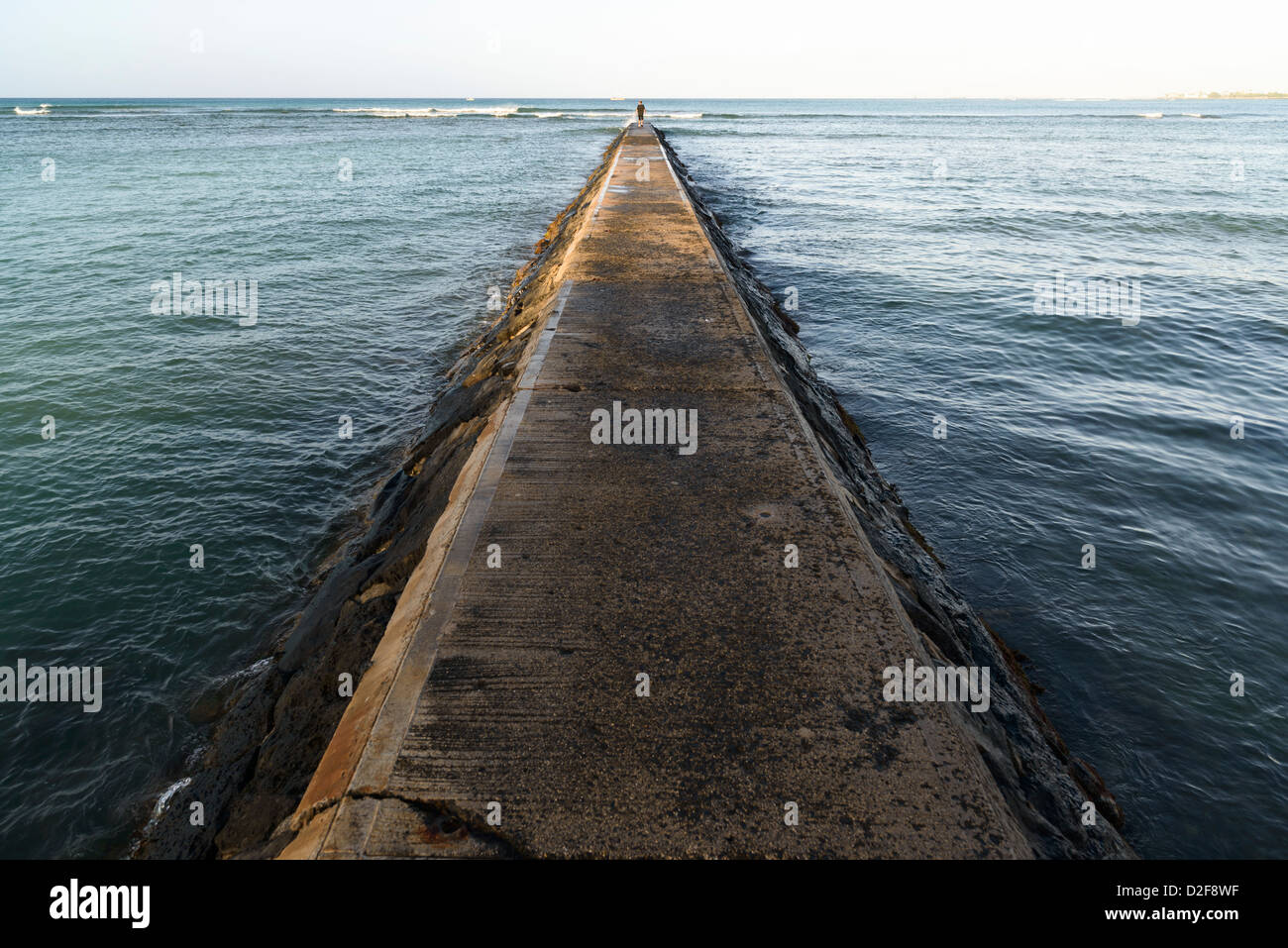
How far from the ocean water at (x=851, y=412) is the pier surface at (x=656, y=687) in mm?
2527

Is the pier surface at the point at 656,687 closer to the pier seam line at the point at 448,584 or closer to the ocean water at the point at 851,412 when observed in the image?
the pier seam line at the point at 448,584

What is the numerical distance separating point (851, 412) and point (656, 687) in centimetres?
770

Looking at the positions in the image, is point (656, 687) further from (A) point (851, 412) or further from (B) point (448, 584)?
(A) point (851, 412)

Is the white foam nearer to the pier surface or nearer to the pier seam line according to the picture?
the pier seam line

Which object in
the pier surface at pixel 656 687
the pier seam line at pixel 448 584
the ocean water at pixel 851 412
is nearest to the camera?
the pier surface at pixel 656 687

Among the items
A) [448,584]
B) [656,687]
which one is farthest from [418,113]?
[656,687]

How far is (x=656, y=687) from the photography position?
306cm

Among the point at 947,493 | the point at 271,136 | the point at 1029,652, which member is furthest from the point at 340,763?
the point at 271,136

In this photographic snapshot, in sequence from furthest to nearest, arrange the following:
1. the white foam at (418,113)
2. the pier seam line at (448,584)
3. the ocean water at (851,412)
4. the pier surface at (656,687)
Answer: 1. the white foam at (418,113)
2. the ocean water at (851,412)
3. the pier seam line at (448,584)
4. the pier surface at (656,687)

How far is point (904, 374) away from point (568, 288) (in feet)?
19.1

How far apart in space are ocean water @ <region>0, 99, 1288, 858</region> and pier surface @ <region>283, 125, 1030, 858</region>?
8.29 ft

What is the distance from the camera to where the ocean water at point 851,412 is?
195 inches

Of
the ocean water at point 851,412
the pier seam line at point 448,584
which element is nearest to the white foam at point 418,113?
the ocean water at point 851,412

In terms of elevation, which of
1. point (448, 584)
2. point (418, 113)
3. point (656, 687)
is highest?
point (418, 113)
